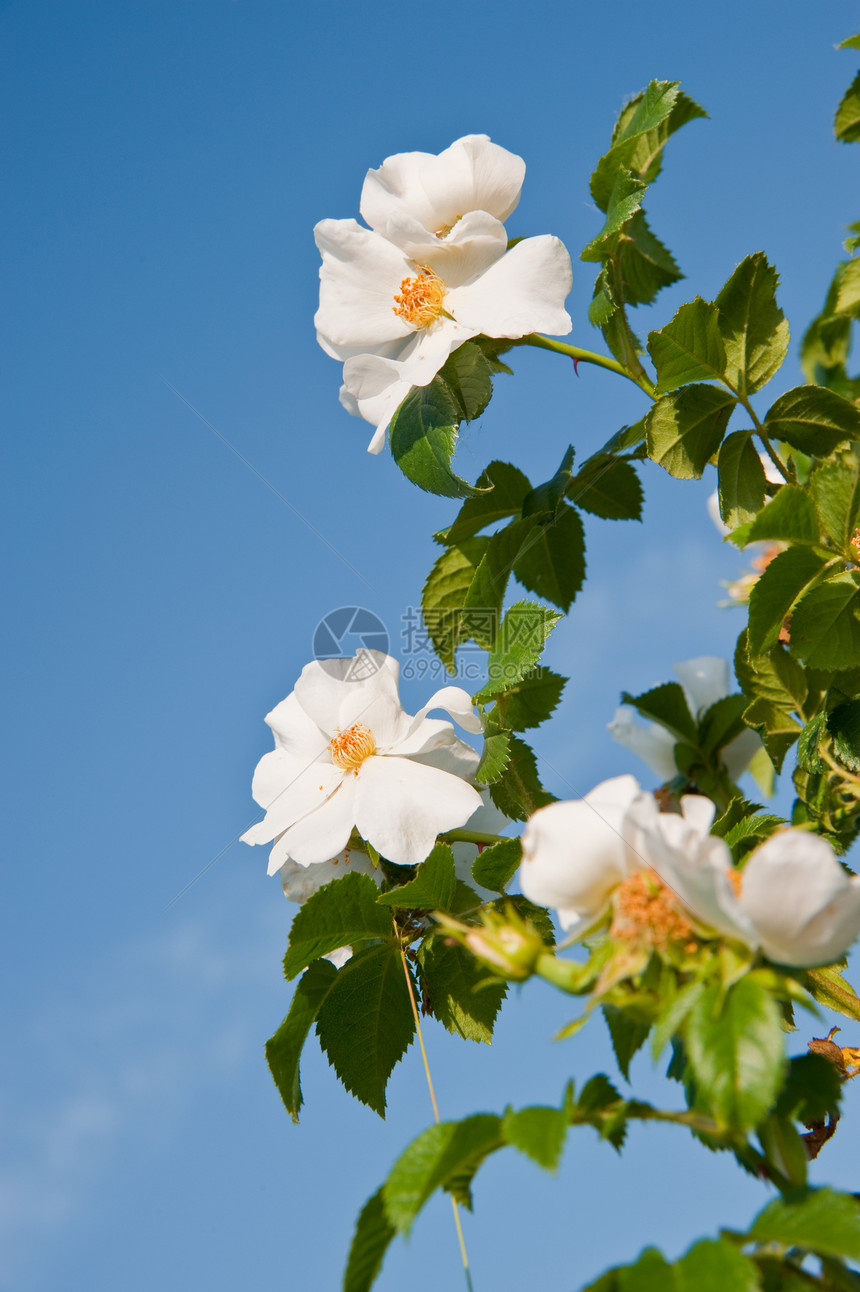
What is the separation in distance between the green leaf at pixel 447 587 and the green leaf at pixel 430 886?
1.40ft

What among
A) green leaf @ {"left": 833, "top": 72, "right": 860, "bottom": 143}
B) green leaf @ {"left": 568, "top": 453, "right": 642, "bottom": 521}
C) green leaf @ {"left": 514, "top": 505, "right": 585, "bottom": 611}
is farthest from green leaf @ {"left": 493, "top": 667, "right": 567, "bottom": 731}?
green leaf @ {"left": 833, "top": 72, "right": 860, "bottom": 143}

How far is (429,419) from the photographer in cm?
148

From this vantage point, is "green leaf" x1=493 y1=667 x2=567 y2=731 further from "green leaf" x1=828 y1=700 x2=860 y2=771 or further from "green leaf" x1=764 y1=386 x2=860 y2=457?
"green leaf" x1=764 y1=386 x2=860 y2=457

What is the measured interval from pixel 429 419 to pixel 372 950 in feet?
2.52

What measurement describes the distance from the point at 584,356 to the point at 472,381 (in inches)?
8.5

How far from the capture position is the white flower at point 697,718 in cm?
204

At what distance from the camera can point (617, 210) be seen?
1519 millimetres

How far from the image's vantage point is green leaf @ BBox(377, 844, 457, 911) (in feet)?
4.47

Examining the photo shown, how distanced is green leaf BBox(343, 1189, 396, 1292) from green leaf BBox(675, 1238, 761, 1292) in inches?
10.3

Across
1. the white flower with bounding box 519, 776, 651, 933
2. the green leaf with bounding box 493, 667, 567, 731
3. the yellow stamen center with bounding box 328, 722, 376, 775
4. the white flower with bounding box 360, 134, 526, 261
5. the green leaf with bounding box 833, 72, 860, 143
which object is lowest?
the white flower with bounding box 519, 776, 651, 933

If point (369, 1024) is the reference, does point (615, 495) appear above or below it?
above

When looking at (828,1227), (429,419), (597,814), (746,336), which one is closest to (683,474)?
(746,336)

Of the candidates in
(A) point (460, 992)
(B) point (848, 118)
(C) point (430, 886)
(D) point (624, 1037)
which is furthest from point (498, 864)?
(B) point (848, 118)

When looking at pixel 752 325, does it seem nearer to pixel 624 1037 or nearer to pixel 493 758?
pixel 493 758
